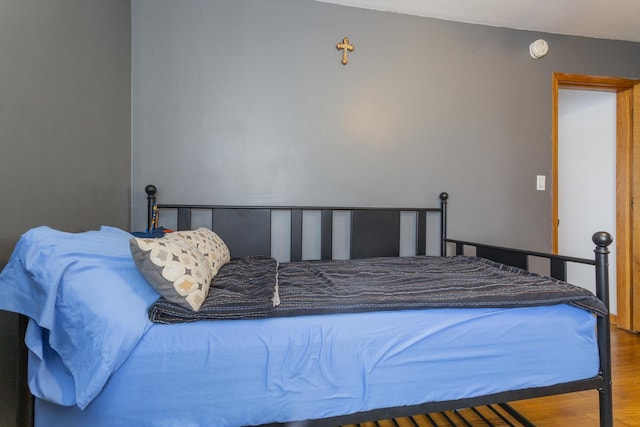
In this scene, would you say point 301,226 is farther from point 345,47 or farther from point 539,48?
point 539,48

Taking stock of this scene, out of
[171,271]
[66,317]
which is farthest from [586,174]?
[66,317]

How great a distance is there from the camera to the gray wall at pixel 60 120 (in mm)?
906

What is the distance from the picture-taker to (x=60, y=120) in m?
1.14

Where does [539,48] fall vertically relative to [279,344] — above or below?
above

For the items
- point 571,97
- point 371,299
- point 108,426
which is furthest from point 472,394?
point 571,97

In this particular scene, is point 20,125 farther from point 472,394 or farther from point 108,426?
point 472,394

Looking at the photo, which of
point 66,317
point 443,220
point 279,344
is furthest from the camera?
point 443,220

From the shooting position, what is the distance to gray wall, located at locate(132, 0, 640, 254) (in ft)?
5.83

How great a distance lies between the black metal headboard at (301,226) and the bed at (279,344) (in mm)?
618

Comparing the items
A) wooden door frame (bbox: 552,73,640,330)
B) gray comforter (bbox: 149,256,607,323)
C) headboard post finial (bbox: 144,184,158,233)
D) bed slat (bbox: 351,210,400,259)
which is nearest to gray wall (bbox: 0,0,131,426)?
headboard post finial (bbox: 144,184,158,233)

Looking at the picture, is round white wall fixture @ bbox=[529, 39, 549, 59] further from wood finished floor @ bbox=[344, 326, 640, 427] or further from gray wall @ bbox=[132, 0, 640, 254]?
wood finished floor @ bbox=[344, 326, 640, 427]

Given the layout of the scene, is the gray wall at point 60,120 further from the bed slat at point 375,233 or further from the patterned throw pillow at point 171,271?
the bed slat at point 375,233

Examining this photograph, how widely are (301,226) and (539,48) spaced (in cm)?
193

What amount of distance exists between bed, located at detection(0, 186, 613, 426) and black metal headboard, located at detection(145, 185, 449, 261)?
62 cm
